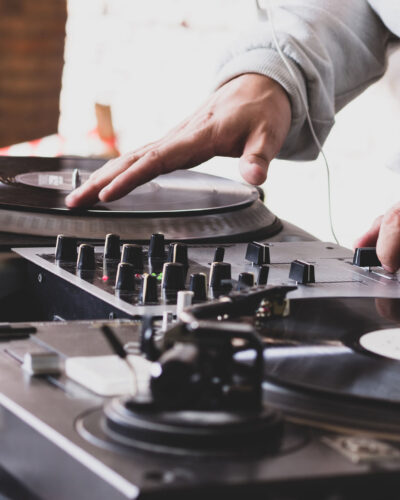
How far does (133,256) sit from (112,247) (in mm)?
86

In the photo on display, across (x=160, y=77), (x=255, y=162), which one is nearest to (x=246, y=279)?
→ (x=255, y=162)

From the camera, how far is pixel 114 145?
5457mm

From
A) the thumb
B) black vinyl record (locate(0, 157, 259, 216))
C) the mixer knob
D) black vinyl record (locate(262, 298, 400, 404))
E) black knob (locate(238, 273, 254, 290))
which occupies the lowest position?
black vinyl record (locate(262, 298, 400, 404))

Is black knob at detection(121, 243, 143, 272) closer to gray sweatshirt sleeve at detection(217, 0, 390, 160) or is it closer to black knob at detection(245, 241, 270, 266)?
black knob at detection(245, 241, 270, 266)

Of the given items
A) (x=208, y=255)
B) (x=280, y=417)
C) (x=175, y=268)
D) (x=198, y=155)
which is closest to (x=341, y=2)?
(x=198, y=155)

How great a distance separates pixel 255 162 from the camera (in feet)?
4.94

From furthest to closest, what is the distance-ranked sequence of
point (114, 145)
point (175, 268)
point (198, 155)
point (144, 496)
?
point (114, 145), point (198, 155), point (175, 268), point (144, 496)

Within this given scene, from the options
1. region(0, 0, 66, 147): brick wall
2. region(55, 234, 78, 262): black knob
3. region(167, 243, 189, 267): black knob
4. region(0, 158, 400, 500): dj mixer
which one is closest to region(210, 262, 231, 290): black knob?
region(0, 158, 400, 500): dj mixer

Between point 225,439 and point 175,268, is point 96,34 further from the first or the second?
point 225,439

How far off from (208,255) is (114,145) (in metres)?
4.13

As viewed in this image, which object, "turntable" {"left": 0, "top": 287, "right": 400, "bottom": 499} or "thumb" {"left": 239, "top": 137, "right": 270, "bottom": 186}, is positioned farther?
"thumb" {"left": 239, "top": 137, "right": 270, "bottom": 186}

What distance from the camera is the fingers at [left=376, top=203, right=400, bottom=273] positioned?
4.30 feet

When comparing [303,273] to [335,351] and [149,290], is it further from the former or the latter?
[335,351]

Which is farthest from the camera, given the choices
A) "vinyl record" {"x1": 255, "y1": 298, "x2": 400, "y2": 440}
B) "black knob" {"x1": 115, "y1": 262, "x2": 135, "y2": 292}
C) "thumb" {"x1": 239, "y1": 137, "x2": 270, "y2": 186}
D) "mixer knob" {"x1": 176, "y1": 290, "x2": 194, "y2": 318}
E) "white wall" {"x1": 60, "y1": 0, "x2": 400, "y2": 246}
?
"white wall" {"x1": 60, "y1": 0, "x2": 400, "y2": 246}
